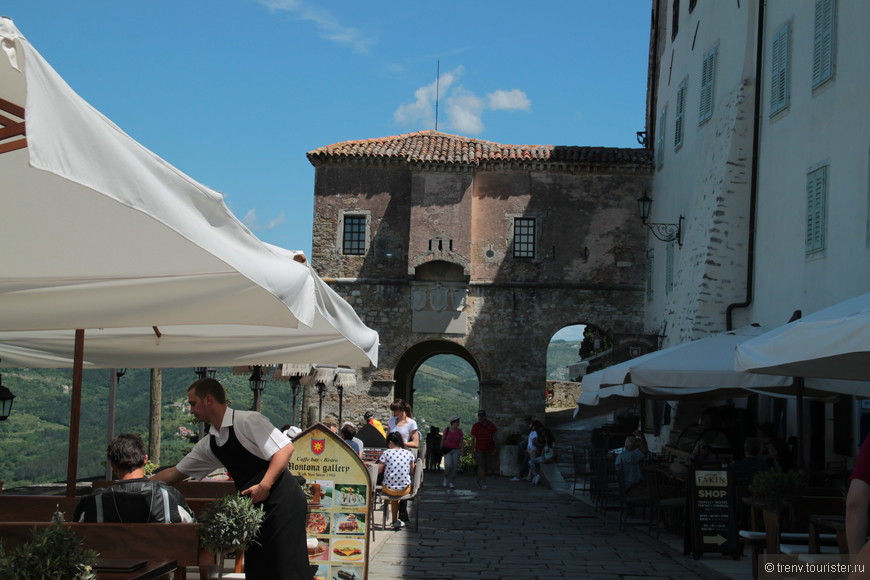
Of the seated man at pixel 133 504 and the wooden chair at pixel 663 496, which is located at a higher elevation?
the seated man at pixel 133 504

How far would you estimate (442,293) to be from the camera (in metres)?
30.1

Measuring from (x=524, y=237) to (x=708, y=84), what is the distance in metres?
9.23

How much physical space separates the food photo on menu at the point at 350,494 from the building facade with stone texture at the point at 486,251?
21.5m

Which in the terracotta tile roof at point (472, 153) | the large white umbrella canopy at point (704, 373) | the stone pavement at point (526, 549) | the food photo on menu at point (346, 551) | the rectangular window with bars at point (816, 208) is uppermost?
the terracotta tile roof at point (472, 153)

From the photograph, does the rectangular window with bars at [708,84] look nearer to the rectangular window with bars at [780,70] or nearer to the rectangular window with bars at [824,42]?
the rectangular window with bars at [780,70]

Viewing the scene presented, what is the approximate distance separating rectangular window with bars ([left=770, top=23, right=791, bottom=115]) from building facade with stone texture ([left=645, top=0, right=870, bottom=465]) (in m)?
0.04

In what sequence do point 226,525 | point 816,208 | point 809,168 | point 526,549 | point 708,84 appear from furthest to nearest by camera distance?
point 708,84 → point 809,168 → point 816,208 → point 526,549 → point 226,525

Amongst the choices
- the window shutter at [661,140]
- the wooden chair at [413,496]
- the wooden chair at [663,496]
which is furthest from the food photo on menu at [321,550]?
the window shutter at [661,140]

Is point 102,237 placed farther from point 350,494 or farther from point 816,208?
point 816,208

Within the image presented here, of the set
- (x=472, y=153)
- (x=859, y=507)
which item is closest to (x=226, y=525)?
(x=859, y=507)

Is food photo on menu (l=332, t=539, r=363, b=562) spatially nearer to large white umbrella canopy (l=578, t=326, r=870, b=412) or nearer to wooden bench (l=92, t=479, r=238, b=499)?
wooden bench (l=92, t=479, r=238, b=499)

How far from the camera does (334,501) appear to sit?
851 cm

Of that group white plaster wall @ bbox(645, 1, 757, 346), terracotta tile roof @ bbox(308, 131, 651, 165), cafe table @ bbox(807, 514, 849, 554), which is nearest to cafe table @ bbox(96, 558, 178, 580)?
cafe table @ bbox(807, 514, 849, 554)

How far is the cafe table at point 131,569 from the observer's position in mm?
4598
